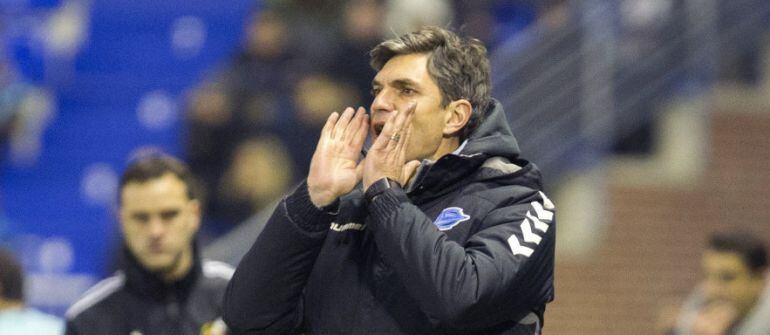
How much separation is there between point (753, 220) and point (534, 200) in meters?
6.62

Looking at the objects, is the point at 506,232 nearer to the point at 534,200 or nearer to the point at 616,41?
the point at 534,200

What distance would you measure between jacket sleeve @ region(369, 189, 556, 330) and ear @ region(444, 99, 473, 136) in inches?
11.3

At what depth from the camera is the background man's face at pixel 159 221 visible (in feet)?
18.8

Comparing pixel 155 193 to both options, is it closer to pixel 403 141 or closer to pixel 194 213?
pixel 194 213

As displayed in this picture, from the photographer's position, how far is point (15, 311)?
6.03 meters

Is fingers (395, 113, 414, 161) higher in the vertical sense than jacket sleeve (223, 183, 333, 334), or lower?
higher

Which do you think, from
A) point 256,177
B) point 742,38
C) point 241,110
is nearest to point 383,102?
point 256,177

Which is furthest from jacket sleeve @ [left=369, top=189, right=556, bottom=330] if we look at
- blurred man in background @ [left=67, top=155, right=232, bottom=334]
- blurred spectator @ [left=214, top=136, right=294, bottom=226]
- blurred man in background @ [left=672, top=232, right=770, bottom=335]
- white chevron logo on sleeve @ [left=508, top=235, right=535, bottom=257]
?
blurred spectator @ [left=214, top=136, right=294, bottom=226]

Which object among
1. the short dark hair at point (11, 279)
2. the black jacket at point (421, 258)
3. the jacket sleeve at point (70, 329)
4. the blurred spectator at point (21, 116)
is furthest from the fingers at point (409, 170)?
Answer: the blurred spectator at point (21, 116)

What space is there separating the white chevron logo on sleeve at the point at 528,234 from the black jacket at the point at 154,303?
1.96 m

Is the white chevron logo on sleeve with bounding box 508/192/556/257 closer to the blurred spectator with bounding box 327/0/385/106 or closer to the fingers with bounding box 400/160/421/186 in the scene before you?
the fingers with bounding box 400/160/421/186

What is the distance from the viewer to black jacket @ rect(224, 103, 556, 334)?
12.3ft

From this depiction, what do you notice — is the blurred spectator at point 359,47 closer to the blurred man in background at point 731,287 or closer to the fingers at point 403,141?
the blurred man in background at point 731,287

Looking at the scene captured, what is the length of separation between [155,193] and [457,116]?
2019 millimetres
